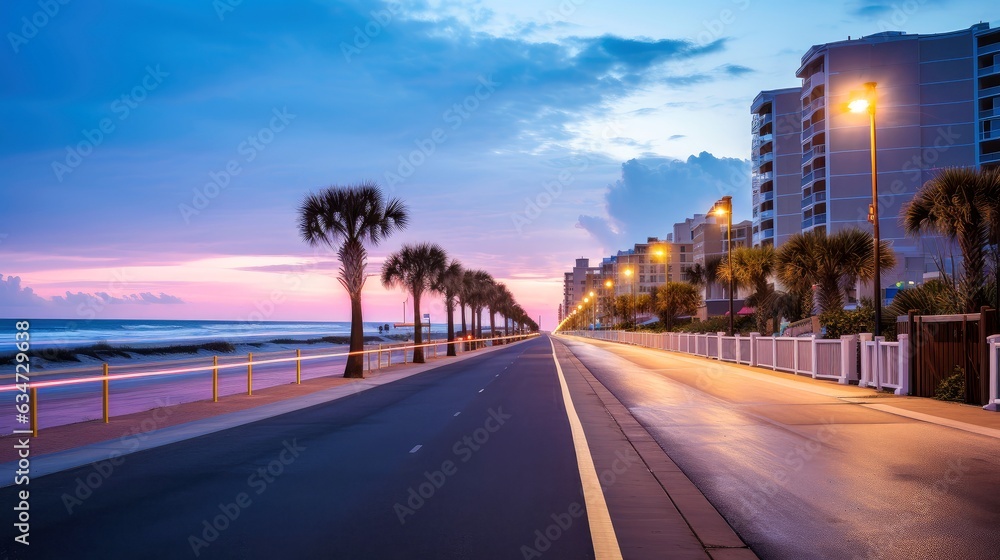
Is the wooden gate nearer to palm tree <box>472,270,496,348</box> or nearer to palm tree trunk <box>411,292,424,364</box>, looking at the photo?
palm tree trunk <box>411,292,424,364</box>

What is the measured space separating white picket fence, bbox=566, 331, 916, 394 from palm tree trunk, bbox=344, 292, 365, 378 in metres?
16.3

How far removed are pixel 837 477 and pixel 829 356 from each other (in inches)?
670

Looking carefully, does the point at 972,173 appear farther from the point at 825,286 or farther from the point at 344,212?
the point at 344,212

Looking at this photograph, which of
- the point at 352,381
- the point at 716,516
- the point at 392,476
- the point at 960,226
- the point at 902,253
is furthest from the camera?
the point at 902,253

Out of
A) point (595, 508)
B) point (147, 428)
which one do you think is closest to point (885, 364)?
point (595, 508)

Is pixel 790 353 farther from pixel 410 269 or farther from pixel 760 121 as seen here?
pixel 760 121

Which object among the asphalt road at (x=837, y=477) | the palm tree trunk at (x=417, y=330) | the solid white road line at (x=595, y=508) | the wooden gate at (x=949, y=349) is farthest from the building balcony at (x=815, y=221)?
the solid white road line at (x=595, y=508)

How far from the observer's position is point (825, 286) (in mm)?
38750

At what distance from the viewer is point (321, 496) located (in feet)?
28.1

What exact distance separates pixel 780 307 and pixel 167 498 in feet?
168

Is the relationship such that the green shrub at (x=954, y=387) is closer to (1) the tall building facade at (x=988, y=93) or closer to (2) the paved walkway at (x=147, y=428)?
(2) the paved walkway at (x=147, y=428)

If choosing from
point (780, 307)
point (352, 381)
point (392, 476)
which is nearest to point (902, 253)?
point (780, 307)

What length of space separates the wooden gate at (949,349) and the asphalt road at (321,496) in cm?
924

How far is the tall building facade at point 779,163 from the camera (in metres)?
95.4
